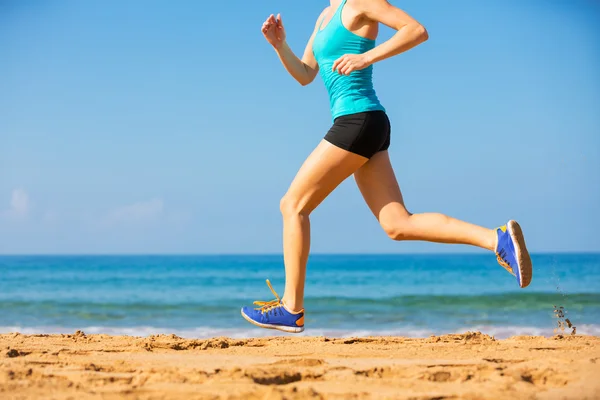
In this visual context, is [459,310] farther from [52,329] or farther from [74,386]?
[74,386]

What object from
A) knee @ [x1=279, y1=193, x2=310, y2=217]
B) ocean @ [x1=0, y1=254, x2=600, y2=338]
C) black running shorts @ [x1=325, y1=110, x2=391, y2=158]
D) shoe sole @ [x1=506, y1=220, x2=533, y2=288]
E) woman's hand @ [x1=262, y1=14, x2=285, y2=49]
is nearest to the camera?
shoe sole @ [x1=506, y1=220, x2=533, y2=288]

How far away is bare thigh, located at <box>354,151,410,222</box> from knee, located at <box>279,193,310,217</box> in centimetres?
38

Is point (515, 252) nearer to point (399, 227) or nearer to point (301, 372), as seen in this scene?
point (399, 227)

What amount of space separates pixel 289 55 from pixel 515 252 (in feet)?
5.93

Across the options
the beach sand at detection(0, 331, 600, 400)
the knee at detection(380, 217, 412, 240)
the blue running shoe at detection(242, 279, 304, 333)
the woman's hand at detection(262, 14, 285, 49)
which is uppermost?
the woman's hand at detection(262, 14, 285, 49)

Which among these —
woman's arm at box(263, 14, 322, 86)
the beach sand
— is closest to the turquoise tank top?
woman's arm at box(263, 14, 322, 86)

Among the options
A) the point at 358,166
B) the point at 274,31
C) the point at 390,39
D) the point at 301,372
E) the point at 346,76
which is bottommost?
the point at 301,372

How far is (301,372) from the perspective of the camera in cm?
296

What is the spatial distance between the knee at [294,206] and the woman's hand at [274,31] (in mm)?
1044

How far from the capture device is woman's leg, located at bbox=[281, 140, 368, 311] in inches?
136

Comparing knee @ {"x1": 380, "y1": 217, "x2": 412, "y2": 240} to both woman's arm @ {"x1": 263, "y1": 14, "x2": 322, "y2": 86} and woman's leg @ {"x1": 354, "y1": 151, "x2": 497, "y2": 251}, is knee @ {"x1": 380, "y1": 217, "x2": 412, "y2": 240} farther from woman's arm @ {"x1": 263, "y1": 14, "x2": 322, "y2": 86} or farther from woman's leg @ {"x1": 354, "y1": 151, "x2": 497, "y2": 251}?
woman's arm @ {"x1": 263, "y1": 14, "x2": 322, "y2": 86}

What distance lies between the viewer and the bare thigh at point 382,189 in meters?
3.59

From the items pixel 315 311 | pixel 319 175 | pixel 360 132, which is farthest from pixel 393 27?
pixel 315 311

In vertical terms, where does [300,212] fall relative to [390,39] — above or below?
below
